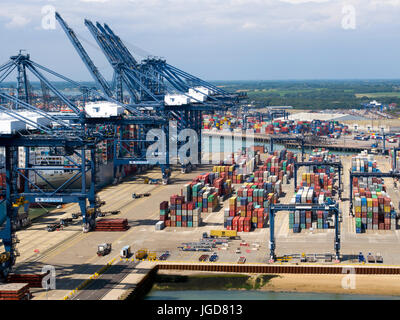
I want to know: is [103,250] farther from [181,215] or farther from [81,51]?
[81,51]

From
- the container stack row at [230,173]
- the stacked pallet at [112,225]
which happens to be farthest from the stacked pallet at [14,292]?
the container stack row at [230,173]

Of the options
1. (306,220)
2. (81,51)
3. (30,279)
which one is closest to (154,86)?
(81,51)

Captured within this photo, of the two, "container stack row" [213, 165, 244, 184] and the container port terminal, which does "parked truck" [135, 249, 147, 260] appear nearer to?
the container port terminal

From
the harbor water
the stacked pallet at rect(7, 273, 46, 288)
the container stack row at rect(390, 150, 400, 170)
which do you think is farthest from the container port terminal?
the container stack row at rect(390, 150, 400, 170)

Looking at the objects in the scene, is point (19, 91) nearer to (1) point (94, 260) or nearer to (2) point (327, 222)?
(1) point (94, 260)
